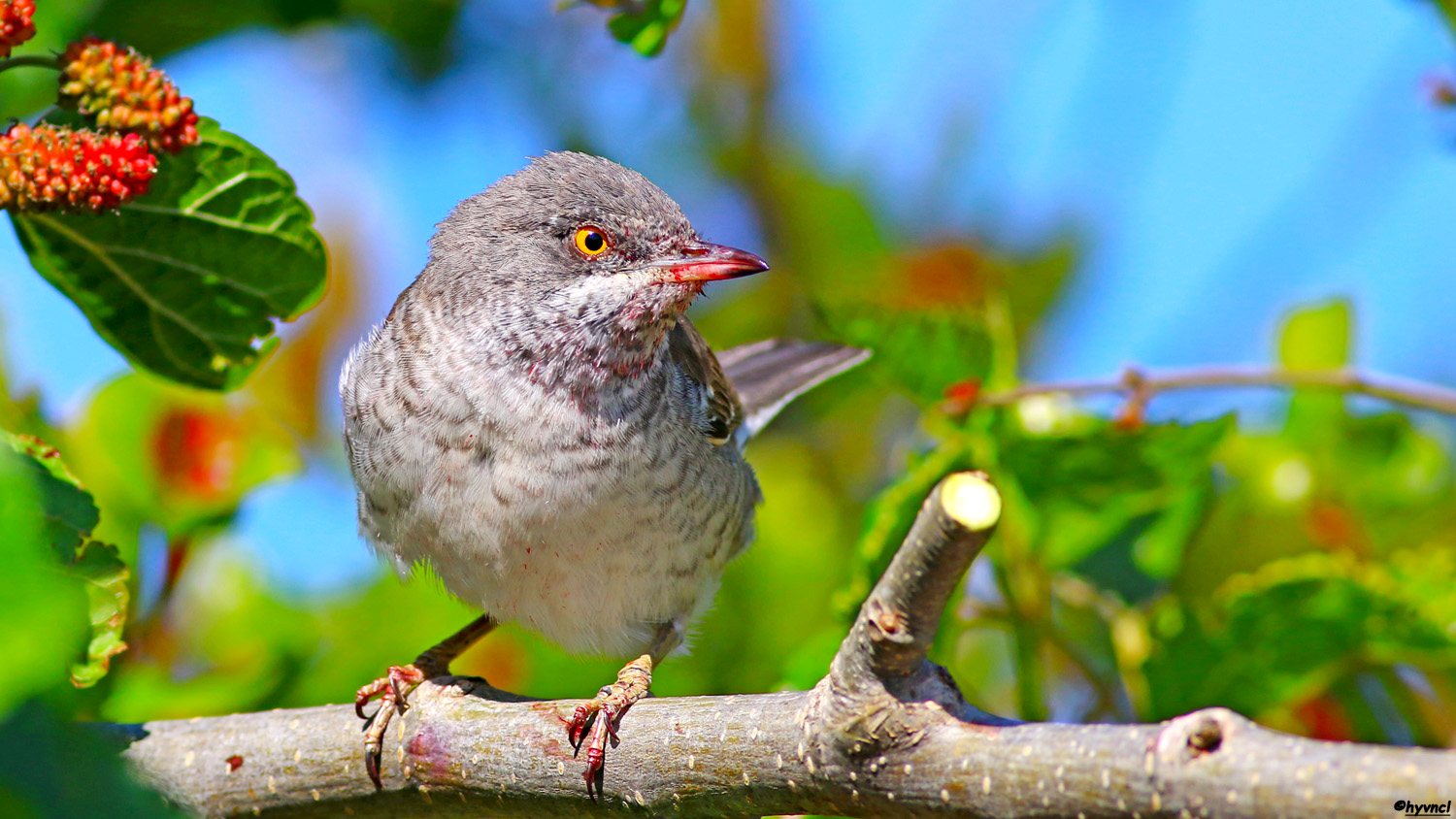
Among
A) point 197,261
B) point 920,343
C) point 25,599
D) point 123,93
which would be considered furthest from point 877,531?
point 25,599

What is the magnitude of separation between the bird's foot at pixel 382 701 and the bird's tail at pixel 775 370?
139 centimetres

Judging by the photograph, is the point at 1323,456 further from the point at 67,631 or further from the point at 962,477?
the point at 67,631

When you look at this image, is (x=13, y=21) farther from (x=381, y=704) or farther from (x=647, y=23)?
(x=381, y=704)

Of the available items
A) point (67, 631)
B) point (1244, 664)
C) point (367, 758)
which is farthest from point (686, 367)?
point (67, 631)

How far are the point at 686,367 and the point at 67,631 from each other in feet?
8.09

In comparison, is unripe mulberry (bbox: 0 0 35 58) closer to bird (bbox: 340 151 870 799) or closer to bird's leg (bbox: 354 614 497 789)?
bird (bbox: 340 151 870 799)

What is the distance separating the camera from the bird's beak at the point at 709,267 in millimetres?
3084

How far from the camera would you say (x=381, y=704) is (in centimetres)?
260

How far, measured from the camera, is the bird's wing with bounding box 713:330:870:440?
377cm

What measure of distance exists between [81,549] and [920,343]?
6.71ft

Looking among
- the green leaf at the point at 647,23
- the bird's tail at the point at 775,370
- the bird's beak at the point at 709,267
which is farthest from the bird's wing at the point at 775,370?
the green leaf at the point at 647,23

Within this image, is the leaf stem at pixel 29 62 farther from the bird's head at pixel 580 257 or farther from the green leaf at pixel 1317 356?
the green leaf at pixel 1317 356

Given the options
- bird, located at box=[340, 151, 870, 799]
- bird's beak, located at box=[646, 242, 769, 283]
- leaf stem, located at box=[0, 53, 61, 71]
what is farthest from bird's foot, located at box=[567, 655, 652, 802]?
leaf stem, located at box=[0, 53, 61, 71]

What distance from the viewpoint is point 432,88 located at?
14.1ft
